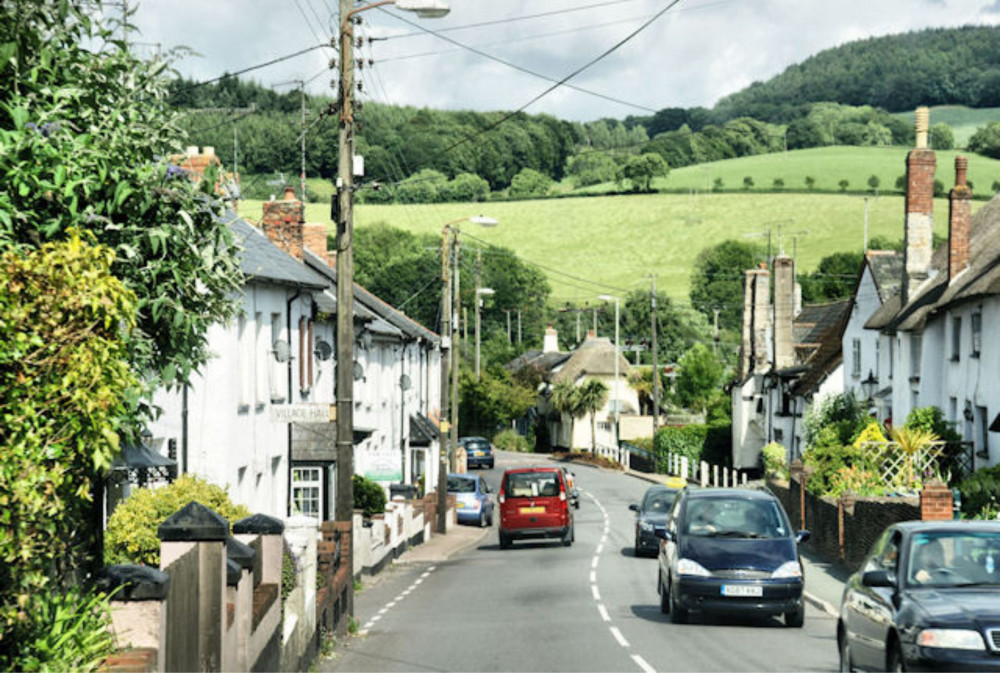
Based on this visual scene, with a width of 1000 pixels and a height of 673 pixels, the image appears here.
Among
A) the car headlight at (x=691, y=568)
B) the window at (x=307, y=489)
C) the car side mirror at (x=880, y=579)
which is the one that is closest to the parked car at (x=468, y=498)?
the window at (x=307, y=489)

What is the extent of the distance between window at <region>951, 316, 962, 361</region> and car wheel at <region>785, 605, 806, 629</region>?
19.7 metres

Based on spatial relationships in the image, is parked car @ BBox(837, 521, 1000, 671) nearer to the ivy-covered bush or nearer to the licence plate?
the licence plate

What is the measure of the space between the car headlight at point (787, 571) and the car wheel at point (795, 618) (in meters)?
0.65

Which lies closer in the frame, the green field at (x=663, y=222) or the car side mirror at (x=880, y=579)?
the car side mirror at (x=880, y=579)

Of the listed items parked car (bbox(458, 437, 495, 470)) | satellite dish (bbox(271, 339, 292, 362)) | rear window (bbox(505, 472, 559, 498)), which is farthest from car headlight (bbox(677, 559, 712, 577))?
parked car (bbox(458, 437, 495, 470))

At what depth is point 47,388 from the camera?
6488 millimetres

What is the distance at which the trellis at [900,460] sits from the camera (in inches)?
1385

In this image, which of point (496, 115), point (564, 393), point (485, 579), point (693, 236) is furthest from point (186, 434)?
point (496, 115)

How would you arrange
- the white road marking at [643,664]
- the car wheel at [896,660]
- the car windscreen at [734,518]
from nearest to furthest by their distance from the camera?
the car wheel at [896,660] → the white road marking at [643,664] → the car windscreen at [734,518]

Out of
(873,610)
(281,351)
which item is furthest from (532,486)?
(873,610)

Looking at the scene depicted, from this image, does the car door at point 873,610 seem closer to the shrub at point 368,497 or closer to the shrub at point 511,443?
the shrub at point 368,497

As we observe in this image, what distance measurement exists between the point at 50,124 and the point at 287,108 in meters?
39.8

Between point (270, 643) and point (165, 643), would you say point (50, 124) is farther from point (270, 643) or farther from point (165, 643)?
point (270, 643)

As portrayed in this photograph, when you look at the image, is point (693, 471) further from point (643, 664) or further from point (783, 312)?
point (643, 664)
